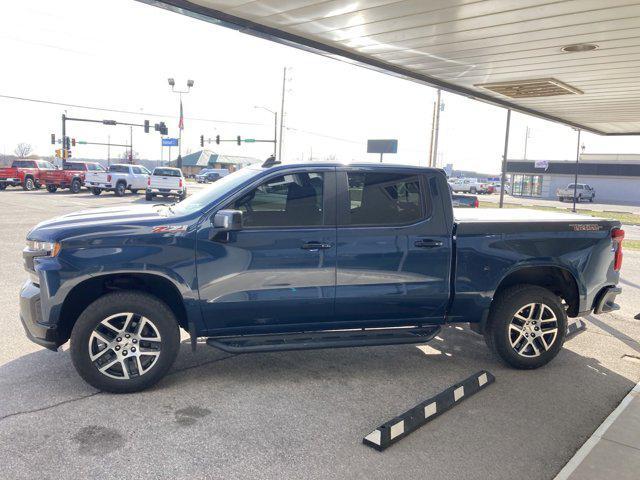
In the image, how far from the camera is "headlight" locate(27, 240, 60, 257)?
4.13m

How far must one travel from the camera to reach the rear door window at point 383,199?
4.74 metres

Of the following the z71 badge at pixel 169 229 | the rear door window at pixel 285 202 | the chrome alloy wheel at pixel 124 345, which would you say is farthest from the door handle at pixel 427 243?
the chrome alloy wheel at pixel 124 345

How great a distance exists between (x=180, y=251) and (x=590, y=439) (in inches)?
136

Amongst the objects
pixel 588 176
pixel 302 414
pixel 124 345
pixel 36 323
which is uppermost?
pixel 588 176

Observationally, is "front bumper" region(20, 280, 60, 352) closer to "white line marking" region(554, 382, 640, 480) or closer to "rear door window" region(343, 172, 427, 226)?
"rear door window" region(343, 172, 427, 226)

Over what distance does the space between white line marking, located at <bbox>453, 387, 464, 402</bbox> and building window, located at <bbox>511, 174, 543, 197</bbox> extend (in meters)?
65.3

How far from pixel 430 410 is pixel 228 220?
2.21m

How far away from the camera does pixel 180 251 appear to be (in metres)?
4.29

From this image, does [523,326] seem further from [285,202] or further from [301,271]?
[285,202]

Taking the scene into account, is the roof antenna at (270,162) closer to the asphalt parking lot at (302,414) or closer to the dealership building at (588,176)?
the asphalt parking lot at (302,414)

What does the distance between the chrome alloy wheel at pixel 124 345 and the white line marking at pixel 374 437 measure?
Answer: 188 cm

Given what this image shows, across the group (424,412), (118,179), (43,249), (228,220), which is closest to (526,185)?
(118,179)

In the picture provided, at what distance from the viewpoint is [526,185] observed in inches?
2589

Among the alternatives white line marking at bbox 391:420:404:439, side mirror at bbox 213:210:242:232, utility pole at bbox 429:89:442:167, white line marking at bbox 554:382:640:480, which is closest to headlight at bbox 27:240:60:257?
side mirror at bbox 213:210:242:232
